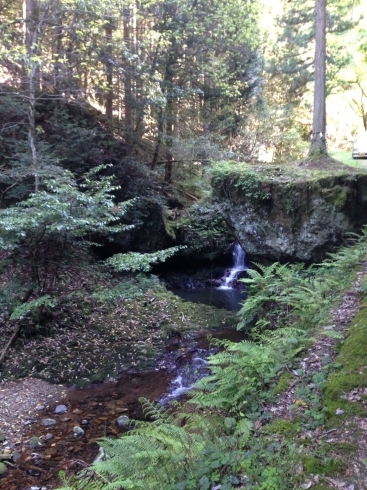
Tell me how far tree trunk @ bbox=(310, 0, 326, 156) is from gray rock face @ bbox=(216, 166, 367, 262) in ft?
6.45

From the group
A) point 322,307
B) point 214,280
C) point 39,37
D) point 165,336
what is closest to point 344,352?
point 322,307

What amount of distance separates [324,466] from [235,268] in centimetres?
1427

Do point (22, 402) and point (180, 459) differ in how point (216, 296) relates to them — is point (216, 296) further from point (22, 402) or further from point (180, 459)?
point (180, 459)

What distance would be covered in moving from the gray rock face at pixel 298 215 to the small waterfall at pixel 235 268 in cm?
445

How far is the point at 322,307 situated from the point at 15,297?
670 centimetres

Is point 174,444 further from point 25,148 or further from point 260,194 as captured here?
point 25,148

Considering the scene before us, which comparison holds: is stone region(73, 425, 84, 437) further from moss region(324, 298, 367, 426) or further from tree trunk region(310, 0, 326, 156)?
tree trunk region(310, 0, 326, 156)

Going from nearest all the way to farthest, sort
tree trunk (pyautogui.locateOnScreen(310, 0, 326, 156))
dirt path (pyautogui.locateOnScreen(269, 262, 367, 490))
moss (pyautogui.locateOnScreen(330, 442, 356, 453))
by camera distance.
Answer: dirt path (pyautogui.locateOnScreen(269, 262, 367, 490))
moss (pyautogui.locateOnScreen(330, 442, 356, 453))
tree trunk (pyautogui.locateOnScreen(310, 0, 326, 156))

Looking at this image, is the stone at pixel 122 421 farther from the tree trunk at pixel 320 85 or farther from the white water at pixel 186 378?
the tree trunk at pixel 320 85

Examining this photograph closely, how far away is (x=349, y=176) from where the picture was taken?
33.9 feet

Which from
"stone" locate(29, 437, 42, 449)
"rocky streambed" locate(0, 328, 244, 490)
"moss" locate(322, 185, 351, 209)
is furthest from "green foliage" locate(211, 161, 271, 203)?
"stone" locate(29, 437, 42, 449)

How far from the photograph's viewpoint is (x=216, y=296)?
15164 millimetres

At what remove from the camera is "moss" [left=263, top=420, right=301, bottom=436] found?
3263mm

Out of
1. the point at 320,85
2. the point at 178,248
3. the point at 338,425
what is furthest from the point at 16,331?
the point at 320,85
